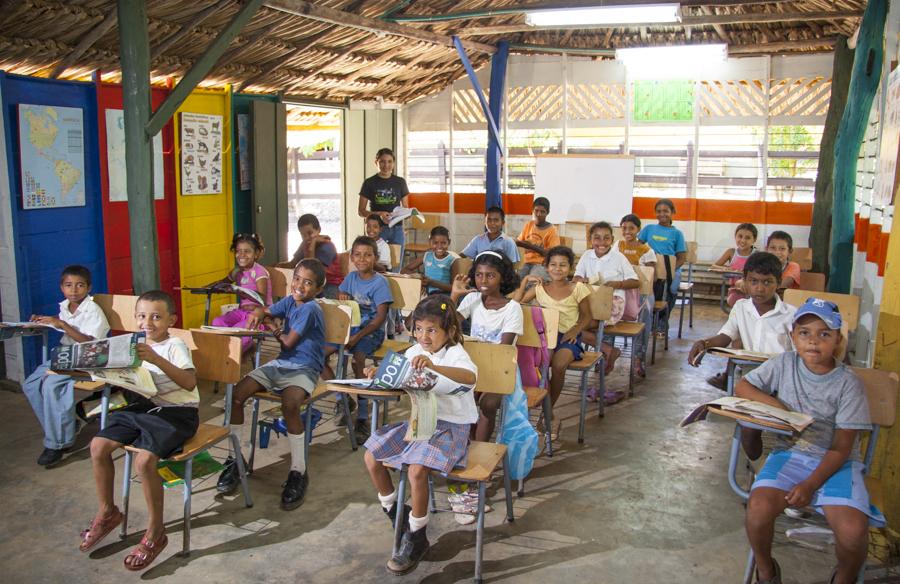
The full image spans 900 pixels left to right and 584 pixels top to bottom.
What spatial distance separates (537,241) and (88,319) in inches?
178

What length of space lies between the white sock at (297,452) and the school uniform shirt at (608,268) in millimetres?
2853

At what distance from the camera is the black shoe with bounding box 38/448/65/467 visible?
183 inches

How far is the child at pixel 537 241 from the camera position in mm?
7906

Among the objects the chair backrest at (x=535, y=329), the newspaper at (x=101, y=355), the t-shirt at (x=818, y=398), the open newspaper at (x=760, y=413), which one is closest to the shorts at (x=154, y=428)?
the newspaper at (x=101, y=355)

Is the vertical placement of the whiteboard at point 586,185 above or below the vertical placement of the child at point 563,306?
above

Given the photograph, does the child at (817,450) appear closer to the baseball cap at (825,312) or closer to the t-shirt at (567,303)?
the baseball cap at (825,312)

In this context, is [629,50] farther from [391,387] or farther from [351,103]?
[391,387]

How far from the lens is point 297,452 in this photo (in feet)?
14.1

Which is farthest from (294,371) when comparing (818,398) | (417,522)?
(818,398)

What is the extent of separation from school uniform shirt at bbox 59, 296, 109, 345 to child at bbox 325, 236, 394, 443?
148 centimetres

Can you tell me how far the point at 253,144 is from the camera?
28.8ft

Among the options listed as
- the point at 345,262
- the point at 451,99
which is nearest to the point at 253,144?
the point at 345,262

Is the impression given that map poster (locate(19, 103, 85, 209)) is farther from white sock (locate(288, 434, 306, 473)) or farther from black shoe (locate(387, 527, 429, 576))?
black shoe (locate(387, 527, 429, 576))

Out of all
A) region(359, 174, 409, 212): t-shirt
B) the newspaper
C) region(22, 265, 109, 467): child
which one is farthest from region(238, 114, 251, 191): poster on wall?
the newspaper
